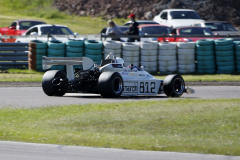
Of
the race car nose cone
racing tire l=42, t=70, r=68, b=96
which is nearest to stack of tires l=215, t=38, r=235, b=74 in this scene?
the race car nose cone

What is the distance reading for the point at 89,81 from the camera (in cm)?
1311

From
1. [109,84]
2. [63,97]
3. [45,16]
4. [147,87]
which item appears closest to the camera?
[109,84]

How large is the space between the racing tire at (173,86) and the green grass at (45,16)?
2754 cm

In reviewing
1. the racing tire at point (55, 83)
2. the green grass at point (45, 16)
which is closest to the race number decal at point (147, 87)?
the racing tire at point (55, 83)

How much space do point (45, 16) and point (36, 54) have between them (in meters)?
27.4

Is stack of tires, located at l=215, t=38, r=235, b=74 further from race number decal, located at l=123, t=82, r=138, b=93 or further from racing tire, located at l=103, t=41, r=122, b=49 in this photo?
race number decal, located at l=123, t=82, r=138, b=93

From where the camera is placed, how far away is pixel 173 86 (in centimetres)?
1373

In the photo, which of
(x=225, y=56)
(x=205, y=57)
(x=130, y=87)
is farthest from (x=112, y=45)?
(x=130, y=87)

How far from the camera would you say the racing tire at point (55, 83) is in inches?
516

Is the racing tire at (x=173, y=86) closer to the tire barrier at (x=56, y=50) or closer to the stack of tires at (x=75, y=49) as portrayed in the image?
the stack of tires at (x=75, y=49)

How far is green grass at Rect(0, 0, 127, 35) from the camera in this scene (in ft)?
143

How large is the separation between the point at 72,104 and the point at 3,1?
1662 inches

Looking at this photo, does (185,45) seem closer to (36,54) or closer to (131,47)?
(131,47)

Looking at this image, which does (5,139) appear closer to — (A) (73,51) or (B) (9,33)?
(A) (73,51)
